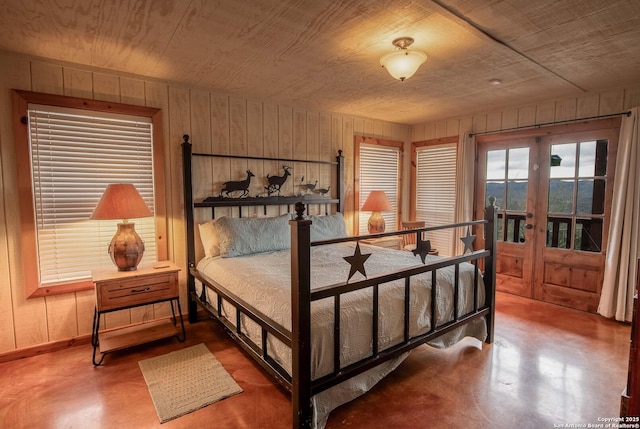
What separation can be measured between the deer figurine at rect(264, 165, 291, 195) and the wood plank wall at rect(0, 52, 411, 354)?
0.26 feet

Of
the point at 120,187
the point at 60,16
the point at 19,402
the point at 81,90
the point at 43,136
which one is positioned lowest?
the point at 19,402

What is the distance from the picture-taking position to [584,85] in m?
3.21

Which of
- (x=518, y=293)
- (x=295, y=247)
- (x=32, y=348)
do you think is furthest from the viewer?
(x=518, y=293)

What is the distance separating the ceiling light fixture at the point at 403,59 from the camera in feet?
7.16

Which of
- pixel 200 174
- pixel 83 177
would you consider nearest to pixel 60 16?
pixel 83 177

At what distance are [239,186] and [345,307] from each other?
2080 millimetres

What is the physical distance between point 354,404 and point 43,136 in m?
3.06

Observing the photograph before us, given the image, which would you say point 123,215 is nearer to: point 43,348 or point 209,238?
point 209,238

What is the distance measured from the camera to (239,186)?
11.6 ft

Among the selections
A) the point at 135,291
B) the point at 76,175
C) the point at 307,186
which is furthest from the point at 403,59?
the point at 76,175

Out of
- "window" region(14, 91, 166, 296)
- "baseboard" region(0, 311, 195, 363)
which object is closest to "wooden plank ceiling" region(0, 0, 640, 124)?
"window" region(14, 91, 166, 296)

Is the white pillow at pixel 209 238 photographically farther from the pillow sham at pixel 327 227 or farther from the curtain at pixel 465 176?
the curtain at pixel 465 176

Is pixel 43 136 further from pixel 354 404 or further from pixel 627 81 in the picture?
pixel 627 81

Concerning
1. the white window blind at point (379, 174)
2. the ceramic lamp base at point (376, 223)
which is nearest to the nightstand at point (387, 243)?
the ceramic lamp base at point (376, 223)
